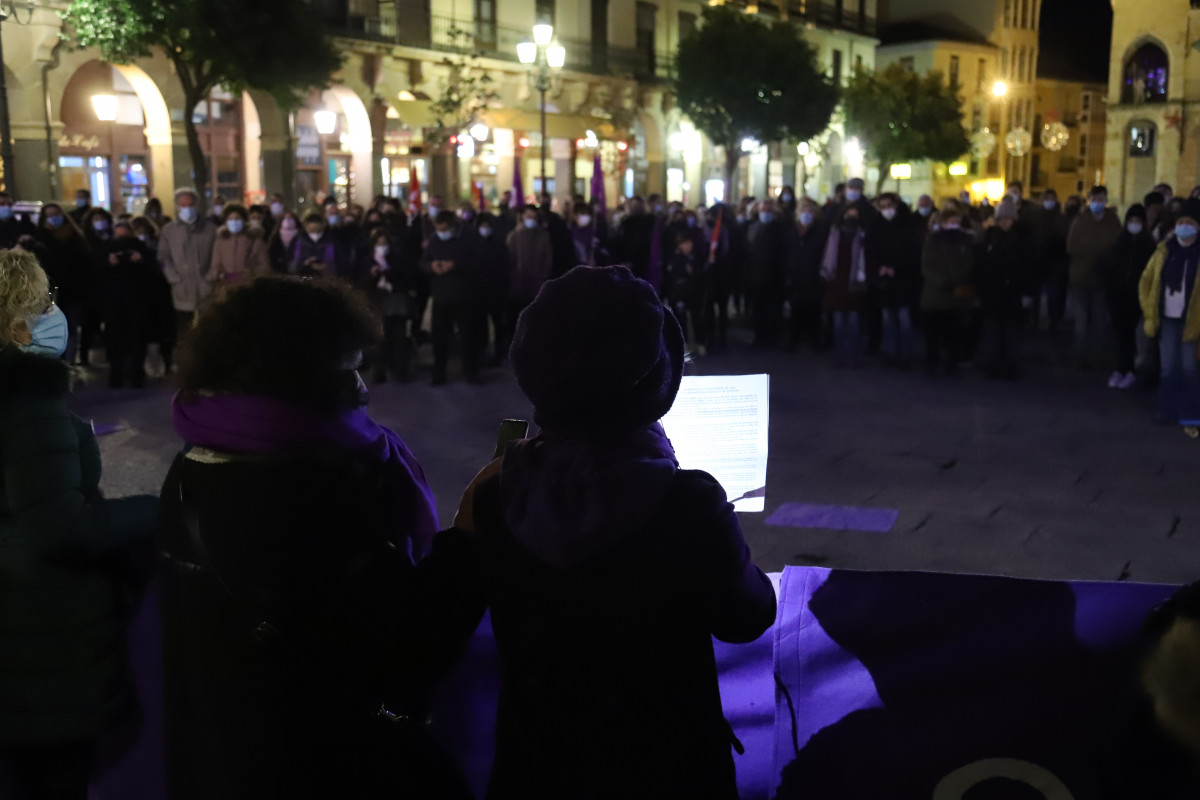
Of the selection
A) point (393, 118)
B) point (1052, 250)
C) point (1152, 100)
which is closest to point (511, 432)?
point (1052, 250)

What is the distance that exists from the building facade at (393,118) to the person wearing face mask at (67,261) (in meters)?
7.56

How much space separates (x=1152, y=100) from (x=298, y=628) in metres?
49.4

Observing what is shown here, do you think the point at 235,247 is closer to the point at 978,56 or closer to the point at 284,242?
the point at 284,242

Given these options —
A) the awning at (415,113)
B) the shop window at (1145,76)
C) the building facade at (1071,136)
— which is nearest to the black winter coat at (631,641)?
the awning at (415,113)

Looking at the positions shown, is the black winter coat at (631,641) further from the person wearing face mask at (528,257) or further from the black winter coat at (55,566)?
the person wearing face mask at (528,257)

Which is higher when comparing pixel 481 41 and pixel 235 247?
pixel 481 41

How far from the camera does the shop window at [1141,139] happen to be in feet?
151

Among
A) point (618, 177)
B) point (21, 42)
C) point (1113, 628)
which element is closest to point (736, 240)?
point (1113, 628)

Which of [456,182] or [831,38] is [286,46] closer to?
[456,182]

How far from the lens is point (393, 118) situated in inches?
1313

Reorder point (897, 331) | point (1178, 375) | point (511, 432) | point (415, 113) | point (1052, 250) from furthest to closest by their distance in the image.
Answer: point (415, 113), point (1052, 250), point (897, 331), point (1178, 375), point (511, 432)

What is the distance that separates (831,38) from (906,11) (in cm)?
1757

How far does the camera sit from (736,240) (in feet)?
49.8

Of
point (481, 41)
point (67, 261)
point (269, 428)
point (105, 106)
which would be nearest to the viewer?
point (269, 428)
